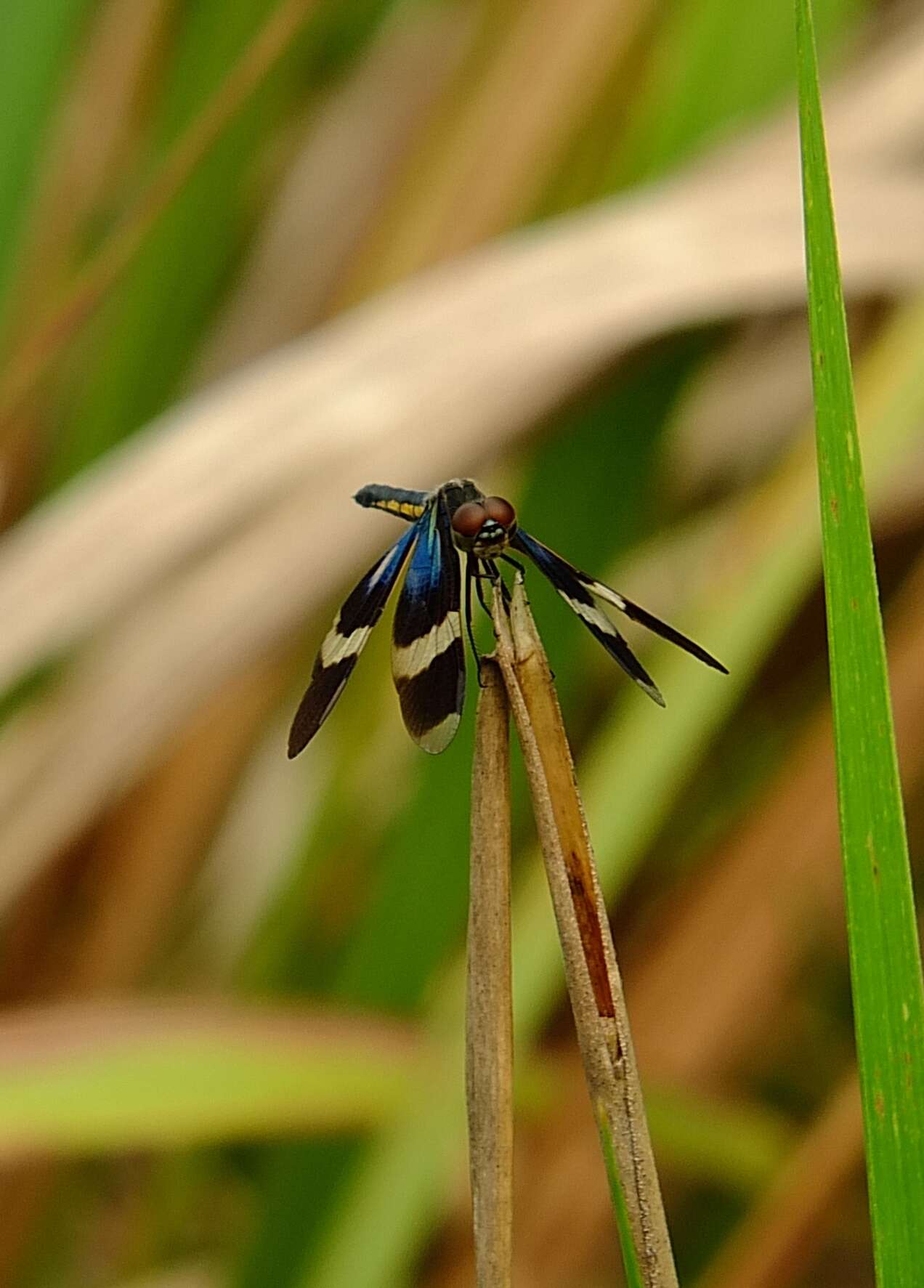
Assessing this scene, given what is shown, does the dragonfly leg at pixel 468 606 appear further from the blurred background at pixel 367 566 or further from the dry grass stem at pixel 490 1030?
the blurred background at pixel 367 566

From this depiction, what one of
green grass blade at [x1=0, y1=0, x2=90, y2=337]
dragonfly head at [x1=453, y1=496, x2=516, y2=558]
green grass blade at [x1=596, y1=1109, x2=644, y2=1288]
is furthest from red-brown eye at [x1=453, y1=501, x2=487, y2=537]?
green grass blade at [x1=0, y1=0, x2=90, y2=337]

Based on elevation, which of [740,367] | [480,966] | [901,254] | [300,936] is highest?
[740,367]

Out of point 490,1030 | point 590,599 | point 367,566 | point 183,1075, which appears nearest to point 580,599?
point 590,599

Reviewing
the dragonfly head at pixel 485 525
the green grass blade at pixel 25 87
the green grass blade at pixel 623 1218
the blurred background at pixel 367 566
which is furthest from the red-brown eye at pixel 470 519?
the green grass blade at pixel 25 87

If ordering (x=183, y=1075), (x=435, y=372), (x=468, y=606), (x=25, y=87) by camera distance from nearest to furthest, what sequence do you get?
(x=468, y=606) < (x=183, y=1075) < (x=435, y=372) < (x=25, y=87)

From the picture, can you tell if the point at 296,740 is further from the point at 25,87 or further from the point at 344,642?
the point at 25,87

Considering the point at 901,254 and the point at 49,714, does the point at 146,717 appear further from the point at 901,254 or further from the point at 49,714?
the point at 901,254

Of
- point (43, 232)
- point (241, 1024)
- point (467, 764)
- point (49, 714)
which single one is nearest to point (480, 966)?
point (241, 1024)
